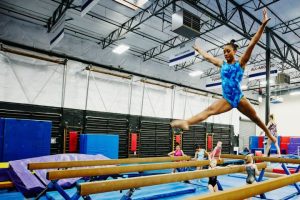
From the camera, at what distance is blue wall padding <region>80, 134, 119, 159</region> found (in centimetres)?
931

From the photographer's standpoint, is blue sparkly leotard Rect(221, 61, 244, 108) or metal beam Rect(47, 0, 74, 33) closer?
blue sparkly leotard Rect(221, 61, 244, 108)

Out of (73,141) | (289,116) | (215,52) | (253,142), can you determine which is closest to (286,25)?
(215,52)

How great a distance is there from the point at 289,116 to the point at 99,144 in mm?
17947

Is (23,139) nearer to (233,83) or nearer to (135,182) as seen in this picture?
(135,182)

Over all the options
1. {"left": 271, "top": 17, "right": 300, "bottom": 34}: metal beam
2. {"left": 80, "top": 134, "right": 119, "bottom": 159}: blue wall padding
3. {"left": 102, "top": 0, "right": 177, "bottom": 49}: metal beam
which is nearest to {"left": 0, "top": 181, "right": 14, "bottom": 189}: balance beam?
{"left": 80, "top": 134, "right": 119, "bottom": 159}: blue wall padding

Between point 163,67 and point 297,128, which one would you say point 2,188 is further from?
point 297,128

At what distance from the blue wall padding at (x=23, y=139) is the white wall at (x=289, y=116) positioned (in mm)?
19645

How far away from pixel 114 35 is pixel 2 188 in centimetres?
814

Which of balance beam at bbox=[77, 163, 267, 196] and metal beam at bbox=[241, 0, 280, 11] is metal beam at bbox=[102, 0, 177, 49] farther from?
balance beam at bbox=[77, 163, 267, 196]

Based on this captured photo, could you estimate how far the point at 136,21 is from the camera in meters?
10.7

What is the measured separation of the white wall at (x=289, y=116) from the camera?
20.2m

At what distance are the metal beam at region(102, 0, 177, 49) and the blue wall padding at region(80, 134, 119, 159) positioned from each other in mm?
4691

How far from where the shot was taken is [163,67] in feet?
50.4

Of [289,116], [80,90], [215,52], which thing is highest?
[215,52]
